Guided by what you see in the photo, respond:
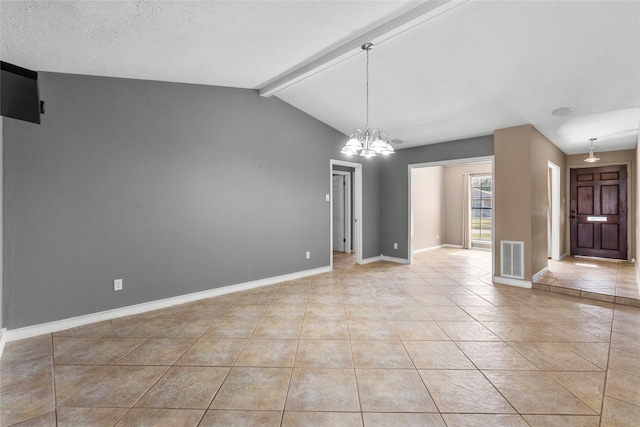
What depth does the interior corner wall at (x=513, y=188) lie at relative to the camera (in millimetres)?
4453

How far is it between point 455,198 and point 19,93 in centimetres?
881

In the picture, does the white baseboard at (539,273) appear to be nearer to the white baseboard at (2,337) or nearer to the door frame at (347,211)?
the door frame at (347,211)

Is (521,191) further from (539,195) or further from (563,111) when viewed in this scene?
(563,111)

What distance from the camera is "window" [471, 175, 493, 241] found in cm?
812

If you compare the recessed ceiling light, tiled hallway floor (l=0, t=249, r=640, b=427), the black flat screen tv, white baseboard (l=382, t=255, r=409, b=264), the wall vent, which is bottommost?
tiled hallway floor (l=0, t=249, r=640, b=427)

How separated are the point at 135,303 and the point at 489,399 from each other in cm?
362

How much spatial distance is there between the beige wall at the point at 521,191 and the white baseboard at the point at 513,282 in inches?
2.9

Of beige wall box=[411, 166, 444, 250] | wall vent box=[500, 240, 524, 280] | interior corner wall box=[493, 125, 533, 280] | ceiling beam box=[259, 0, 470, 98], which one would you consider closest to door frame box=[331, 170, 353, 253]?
beige wall box=[411, 166, 444, 250]

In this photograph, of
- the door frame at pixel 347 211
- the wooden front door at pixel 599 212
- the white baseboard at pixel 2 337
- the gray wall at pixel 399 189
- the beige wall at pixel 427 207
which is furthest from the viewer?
the beige wall at pixel 427 207

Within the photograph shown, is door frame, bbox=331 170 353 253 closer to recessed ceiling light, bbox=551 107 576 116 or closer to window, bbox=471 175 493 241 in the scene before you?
window, bbox=471 175 493 241

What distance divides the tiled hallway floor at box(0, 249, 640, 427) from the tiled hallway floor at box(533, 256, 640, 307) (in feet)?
0.86

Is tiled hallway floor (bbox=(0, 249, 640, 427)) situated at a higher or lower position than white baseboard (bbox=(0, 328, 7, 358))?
lower

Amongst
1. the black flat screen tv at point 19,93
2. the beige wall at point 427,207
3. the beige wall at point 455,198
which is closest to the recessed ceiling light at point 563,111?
the beige wall at point 427,207

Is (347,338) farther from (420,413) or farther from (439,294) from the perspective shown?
(439,294)
